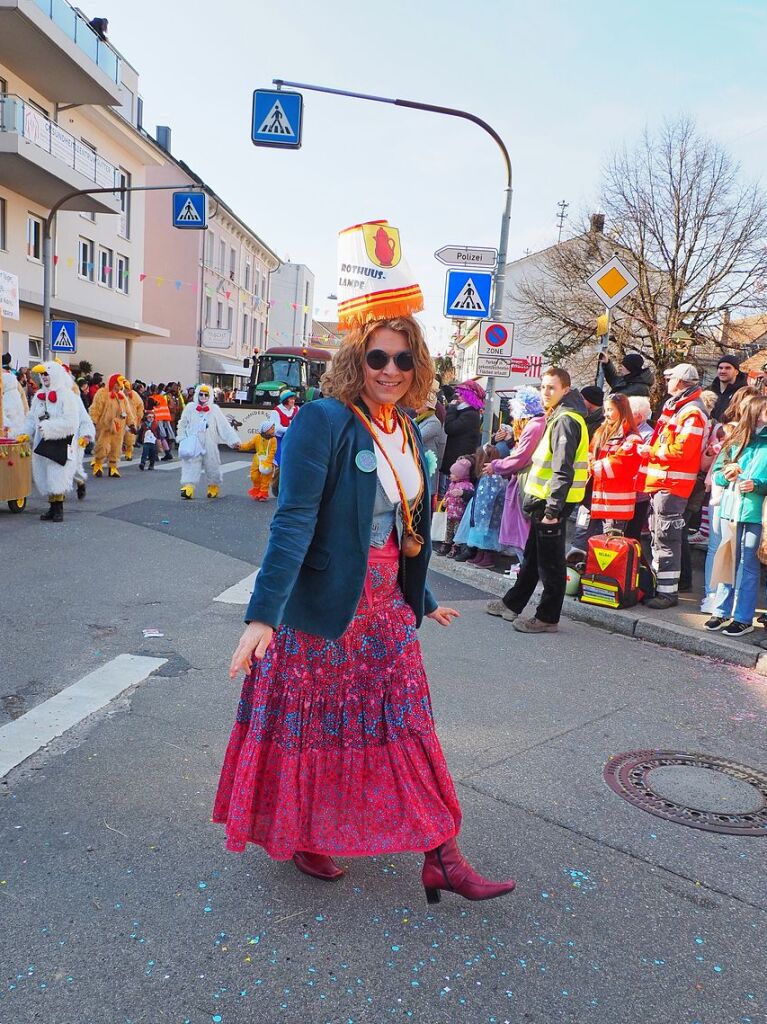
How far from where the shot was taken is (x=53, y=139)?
23.4 meters

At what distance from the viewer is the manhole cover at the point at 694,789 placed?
3.55 meters

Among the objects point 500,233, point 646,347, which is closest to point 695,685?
point 500,233

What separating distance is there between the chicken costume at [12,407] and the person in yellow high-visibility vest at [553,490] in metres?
7.64

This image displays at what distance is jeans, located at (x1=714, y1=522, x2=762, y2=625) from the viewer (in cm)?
Answer: 625

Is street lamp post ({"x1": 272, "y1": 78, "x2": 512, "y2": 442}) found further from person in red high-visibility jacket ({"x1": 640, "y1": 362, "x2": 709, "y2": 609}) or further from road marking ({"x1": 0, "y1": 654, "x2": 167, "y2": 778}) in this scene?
road marking ({"x1": 0, "y1": 654, "x2": 167, "y2": 778})

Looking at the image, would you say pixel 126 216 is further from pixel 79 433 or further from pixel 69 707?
pixel 69 707

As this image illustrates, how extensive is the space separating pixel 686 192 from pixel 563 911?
101 feet

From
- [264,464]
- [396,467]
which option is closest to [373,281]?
[396,467]

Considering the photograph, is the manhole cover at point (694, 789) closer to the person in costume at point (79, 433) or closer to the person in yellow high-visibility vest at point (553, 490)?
the person in yellow high-visibility vest at point (553, 490)

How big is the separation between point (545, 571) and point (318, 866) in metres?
3.88

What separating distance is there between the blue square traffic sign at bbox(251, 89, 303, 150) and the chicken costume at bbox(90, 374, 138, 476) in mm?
5323

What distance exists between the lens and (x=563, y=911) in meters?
2.80

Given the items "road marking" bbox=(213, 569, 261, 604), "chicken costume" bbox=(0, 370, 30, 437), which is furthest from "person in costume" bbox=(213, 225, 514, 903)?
"chicken costume" bbox=(0, 370, 30, 437)

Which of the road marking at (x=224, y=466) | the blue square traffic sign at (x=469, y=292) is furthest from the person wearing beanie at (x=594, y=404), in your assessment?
the road marking at (x=224, y=466)
